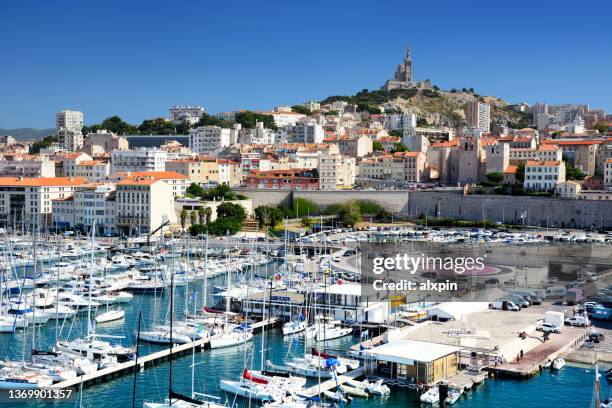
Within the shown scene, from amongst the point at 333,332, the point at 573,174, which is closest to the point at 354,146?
the point at 573,174

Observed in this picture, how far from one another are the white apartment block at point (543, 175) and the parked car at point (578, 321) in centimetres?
2657

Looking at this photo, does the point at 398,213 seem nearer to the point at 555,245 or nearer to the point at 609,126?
the point at 555,245

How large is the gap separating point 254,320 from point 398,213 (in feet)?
91.3

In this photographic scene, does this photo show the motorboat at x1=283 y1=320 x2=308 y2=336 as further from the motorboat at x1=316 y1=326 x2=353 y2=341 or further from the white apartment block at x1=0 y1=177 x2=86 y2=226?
the white apartment block at x1=0 y1=177 x2=86 y2=226

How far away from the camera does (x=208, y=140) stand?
71.9 meters

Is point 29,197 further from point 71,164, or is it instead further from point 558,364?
point 558,364

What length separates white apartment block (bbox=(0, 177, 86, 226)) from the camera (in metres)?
47.0

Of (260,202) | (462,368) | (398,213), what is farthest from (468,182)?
(462,368)

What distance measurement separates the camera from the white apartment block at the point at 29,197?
154 feet

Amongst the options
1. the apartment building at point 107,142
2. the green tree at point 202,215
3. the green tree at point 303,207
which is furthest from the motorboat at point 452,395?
the apartment building at point 107,142

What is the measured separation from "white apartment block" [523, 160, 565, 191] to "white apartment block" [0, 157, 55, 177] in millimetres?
33407

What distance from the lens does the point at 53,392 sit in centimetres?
1636

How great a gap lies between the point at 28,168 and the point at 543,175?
120 ft

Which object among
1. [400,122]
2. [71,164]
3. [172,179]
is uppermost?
[400,122]
